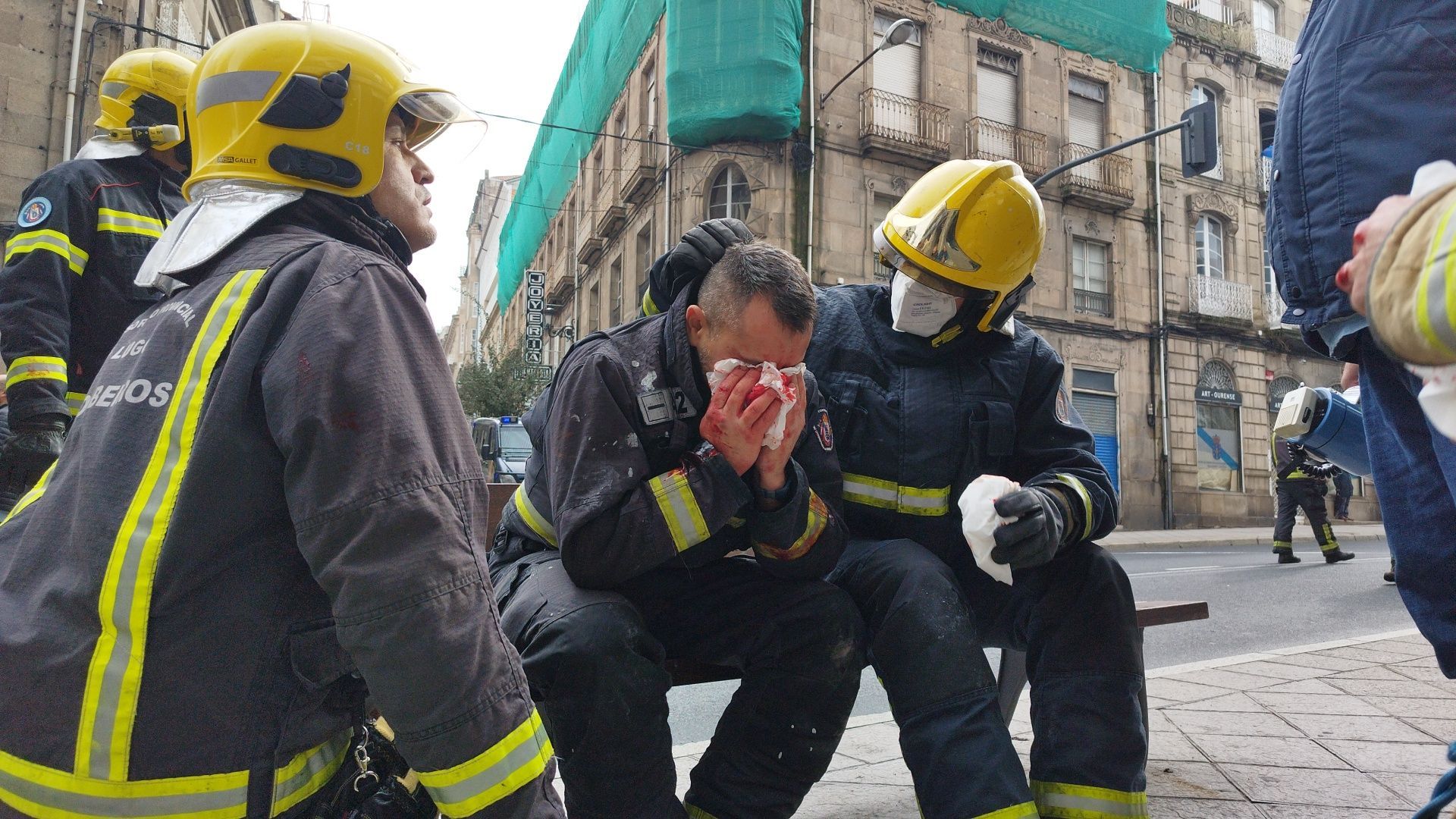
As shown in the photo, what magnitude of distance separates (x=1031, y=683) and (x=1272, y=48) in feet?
87.8

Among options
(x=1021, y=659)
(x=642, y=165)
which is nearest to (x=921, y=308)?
(x=1021, y=659)

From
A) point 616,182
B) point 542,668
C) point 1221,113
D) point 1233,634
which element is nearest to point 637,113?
point 616,182

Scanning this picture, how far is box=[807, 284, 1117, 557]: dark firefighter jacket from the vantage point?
7.47ft

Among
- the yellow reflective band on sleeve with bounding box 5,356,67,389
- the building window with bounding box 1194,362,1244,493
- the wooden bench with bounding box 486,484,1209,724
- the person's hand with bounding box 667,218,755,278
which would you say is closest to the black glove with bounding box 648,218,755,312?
the person's hand with bounding box 667,218,755,278

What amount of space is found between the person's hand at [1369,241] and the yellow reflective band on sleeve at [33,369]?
325cm

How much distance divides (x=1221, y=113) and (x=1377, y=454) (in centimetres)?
2425

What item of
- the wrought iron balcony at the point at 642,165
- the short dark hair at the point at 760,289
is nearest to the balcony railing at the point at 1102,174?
the wrought iron balcony at the point at 642,165

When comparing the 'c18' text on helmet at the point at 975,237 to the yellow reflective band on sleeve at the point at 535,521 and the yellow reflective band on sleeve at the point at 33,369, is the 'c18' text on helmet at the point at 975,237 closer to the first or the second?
the yellow reflective band on sleeve at the point at 535,521

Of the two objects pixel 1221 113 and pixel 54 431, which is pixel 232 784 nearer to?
pixel 54 431

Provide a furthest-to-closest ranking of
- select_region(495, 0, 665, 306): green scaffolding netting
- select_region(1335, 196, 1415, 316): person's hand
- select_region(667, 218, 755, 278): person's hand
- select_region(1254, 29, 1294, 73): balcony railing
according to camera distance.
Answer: select_region(1254, 29, 1294, 73): balcony railing
select_region(495, 0, 665, 306): green scaffolding netting
select_region(667, 218, 755, 278): person's hand
select_region(1335, 196, 1415, 316): person's hand

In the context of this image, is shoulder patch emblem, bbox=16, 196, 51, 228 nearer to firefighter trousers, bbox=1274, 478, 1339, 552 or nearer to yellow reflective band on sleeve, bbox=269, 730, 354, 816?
yellow reflective band on sleeve, bbox=269, 730, 354, 816

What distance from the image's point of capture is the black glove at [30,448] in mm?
2770

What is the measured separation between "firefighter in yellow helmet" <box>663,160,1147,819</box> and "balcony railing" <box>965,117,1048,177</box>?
1737 centimetres

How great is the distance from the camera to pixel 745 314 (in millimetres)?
1999
